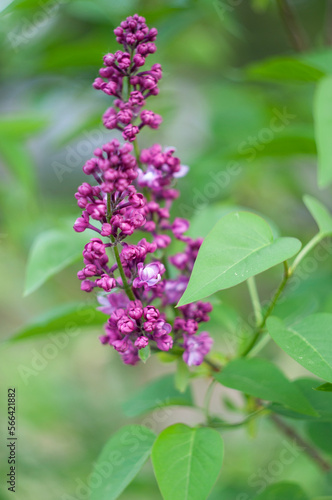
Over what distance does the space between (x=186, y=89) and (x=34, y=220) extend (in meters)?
1.53

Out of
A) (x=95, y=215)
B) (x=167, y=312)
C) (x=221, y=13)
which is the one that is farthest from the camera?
(x=221, y=13)

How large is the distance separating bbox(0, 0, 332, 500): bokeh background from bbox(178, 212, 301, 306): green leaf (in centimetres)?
34

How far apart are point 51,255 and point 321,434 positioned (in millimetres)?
660

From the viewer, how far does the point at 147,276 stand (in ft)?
2.58

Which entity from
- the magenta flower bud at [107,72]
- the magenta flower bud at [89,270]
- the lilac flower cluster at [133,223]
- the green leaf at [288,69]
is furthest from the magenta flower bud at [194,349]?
the green leaf at [288,69]

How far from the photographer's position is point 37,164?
3432 millimetres

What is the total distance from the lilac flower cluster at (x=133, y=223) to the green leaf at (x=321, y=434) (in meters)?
0.35

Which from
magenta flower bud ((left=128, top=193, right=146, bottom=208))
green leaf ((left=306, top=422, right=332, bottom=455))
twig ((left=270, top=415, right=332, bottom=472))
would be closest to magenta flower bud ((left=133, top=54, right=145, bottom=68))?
magenta flower bud ((left=128, top=193, right=146, bottom=208))

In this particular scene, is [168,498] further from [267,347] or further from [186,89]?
[186,89]

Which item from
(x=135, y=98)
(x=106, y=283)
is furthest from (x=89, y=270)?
(x=135, y=98)

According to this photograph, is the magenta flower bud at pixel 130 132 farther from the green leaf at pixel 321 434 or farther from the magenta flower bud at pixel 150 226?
the green leaf at pixel 321 434

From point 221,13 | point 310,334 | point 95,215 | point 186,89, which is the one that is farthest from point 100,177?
point 186,89

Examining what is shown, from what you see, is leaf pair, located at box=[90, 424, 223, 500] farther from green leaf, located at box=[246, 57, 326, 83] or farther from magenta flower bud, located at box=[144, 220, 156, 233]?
green leaf, located at box=[246, 57, 326, 83]

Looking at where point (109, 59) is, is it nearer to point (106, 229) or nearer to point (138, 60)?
point (138, 60)
